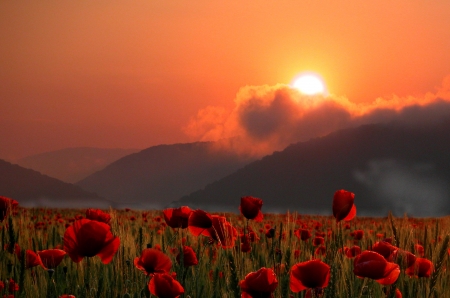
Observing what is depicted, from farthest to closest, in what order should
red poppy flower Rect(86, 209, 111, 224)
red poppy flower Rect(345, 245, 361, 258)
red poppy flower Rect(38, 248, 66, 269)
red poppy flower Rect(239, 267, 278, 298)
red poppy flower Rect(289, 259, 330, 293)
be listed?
1. red poppy flower Rect(345, 245, 361, 258)
2. red poppy flower Rect(86, 209, 111, 224)
3. red poppy flower Rect(38, 248, 66, 269)
4. red poppy flower Rect(289, 259, 330, 293)
5. red poppy flower Rect(239, 267, 278, 298)

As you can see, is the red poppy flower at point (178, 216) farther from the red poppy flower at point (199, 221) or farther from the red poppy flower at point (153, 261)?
the red poppy flower at point (153, 261)

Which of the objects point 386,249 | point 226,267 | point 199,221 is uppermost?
point 199,221

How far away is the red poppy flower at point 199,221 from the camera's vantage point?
2.46 metres

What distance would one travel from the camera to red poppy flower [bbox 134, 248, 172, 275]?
2010 millimetres

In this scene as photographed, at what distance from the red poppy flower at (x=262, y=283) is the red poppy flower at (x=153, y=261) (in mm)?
471

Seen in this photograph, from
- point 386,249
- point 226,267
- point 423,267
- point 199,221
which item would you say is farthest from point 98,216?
point 423,267

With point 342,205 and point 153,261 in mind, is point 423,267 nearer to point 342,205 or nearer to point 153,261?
point 342,205

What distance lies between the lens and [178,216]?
108 inches

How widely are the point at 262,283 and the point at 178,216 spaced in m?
1.18

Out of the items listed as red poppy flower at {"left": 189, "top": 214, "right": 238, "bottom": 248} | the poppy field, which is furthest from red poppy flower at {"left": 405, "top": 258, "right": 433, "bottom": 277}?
red poppy flower at {"left": 189, "top": 214, "right": 238, "bottom": 248}

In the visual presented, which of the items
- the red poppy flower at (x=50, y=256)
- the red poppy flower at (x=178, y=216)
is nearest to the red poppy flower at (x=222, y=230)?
the red poppy flower at (x=178, y=216)

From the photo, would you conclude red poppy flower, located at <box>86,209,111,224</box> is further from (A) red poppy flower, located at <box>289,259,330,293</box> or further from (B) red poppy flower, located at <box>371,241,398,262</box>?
(B) red poppy flower, located at <box>371,241,398,262</box>

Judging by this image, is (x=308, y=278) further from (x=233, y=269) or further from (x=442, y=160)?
(x=442, y=160)

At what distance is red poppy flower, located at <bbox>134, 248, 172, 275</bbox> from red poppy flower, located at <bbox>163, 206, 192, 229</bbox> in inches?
26.9
